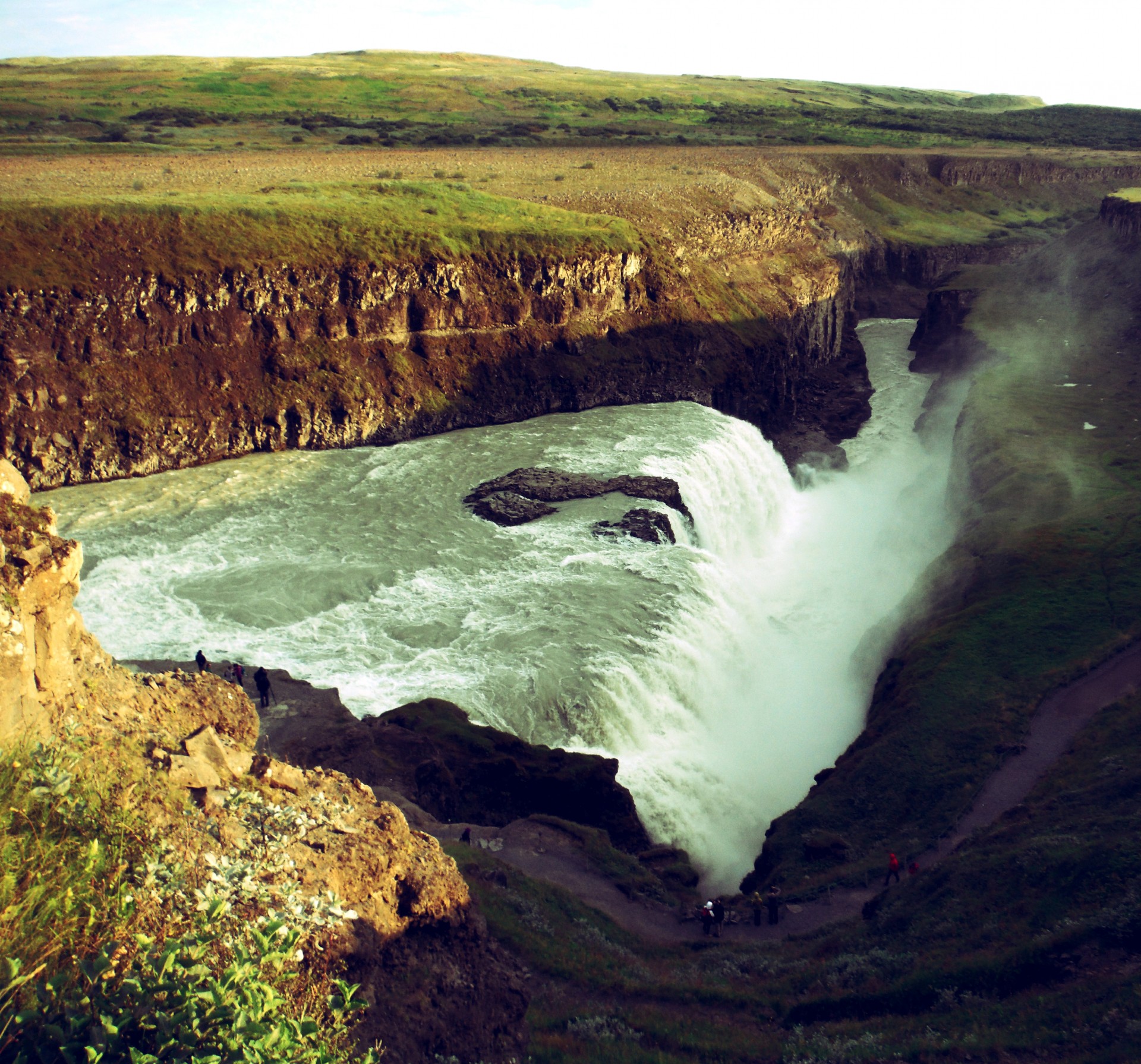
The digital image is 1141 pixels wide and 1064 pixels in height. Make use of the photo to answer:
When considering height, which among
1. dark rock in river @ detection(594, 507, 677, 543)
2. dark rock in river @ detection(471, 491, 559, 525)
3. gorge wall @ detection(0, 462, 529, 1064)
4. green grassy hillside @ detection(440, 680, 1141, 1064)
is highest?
gorge wall @ detection(0, 462, 529, 1064)

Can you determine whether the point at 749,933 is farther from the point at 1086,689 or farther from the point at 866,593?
the point at 866,593

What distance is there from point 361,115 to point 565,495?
382 ft

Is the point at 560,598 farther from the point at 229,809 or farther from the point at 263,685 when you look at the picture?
the point at 229,809

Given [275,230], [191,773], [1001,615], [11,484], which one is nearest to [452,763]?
[191,773]

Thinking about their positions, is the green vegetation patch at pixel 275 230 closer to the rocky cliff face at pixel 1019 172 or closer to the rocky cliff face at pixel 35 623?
the rocky cliff face at pixel 35 623

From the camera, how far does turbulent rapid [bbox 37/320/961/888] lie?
34094mm

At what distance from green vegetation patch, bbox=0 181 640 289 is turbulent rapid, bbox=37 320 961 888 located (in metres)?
12.3

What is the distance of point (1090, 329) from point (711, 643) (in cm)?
6154

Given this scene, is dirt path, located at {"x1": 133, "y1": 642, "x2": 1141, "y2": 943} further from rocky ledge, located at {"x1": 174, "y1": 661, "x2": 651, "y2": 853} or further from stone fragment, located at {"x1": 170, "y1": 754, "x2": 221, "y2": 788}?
stone fragment, located at {"x1": 170, "y1": 754, "x2": 221, "y2": 788}

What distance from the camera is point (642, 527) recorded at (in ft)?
153

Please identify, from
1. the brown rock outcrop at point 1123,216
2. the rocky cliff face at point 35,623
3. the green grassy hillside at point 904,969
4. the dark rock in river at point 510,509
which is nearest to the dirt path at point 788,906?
the green grassy hillside at point 904,969

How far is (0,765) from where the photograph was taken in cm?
1180

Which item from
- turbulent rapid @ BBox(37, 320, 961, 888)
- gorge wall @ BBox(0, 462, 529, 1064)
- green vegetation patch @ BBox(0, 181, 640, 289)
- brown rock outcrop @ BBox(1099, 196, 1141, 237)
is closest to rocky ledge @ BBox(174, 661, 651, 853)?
turbulent rapid @ BBox(37, 320, 961, 888)

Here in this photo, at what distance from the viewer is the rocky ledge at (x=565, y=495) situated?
47.0 m
